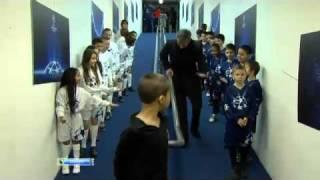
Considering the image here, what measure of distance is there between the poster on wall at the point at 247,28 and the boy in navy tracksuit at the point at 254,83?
0.71 metres

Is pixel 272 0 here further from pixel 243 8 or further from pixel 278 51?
pixel 243 8

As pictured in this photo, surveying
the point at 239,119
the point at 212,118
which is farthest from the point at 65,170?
the point at 212,118

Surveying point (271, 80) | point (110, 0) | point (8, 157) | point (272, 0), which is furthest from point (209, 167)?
point (110, 0)

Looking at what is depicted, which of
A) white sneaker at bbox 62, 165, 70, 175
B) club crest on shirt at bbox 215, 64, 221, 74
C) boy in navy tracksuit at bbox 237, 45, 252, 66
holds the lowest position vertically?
white sneaker at bbox 62, 165, 70, 175

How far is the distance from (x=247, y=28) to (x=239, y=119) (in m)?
2.03

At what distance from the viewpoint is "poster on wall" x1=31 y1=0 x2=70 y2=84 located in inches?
153

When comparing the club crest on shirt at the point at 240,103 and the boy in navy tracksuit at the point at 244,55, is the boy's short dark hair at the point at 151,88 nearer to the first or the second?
the club crest on shirt at the point at 240,103

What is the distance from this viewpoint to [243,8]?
21.5 ft

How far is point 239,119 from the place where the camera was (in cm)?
439

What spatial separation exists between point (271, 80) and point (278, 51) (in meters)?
0.40

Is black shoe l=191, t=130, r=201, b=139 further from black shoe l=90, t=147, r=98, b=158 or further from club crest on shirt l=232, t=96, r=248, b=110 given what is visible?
club crest on shirt l=232, t=96, r=248, b=110

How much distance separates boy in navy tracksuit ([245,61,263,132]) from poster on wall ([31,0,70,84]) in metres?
2.04

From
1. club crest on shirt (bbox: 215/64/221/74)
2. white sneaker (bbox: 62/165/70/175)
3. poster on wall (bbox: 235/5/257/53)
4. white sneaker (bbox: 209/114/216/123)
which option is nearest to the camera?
white sneaker (bbox: 62/165/70/175)

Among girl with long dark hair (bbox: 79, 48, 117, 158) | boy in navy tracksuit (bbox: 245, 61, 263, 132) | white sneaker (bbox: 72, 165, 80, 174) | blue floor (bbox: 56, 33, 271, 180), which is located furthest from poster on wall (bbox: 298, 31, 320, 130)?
girl with long dark hair (bbox: 79, 48, 117, 158)
